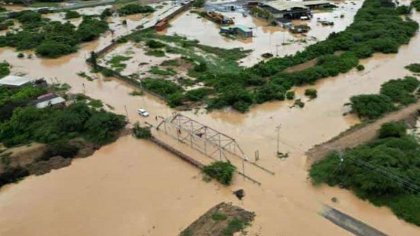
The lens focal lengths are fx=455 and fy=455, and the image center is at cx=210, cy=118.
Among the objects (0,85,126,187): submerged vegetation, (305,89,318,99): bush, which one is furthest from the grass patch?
(305,89,318,99): bush

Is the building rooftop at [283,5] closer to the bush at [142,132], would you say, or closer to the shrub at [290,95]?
the shrub at [290,95]

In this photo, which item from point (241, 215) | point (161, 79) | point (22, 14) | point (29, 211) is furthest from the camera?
point (22, 14)

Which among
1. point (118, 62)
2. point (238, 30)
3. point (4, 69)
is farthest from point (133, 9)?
Result: point (4, 69)

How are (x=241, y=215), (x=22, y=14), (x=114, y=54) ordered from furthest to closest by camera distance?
(x=22, y=14), (x=114, y=54), (x=241, y=215)

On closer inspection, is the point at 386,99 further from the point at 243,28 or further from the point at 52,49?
the point at 52,49

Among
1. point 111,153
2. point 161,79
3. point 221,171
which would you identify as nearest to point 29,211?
point 111,153

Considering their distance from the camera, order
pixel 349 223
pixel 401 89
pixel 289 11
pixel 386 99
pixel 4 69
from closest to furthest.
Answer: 1. pixel 349 223
2. pixel 386 99
3. pixel 401 89
4. pixel 4 69
5. pixel 289 11

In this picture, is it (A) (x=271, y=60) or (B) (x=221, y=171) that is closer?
(B) (x=221, y=171)

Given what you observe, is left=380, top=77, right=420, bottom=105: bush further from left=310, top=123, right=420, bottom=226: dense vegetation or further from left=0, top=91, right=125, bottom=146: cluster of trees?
left=0, top=91, right=125, bottom=146: cluster of trees

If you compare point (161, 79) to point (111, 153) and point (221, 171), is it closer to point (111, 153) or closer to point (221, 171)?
point (111, 153)
